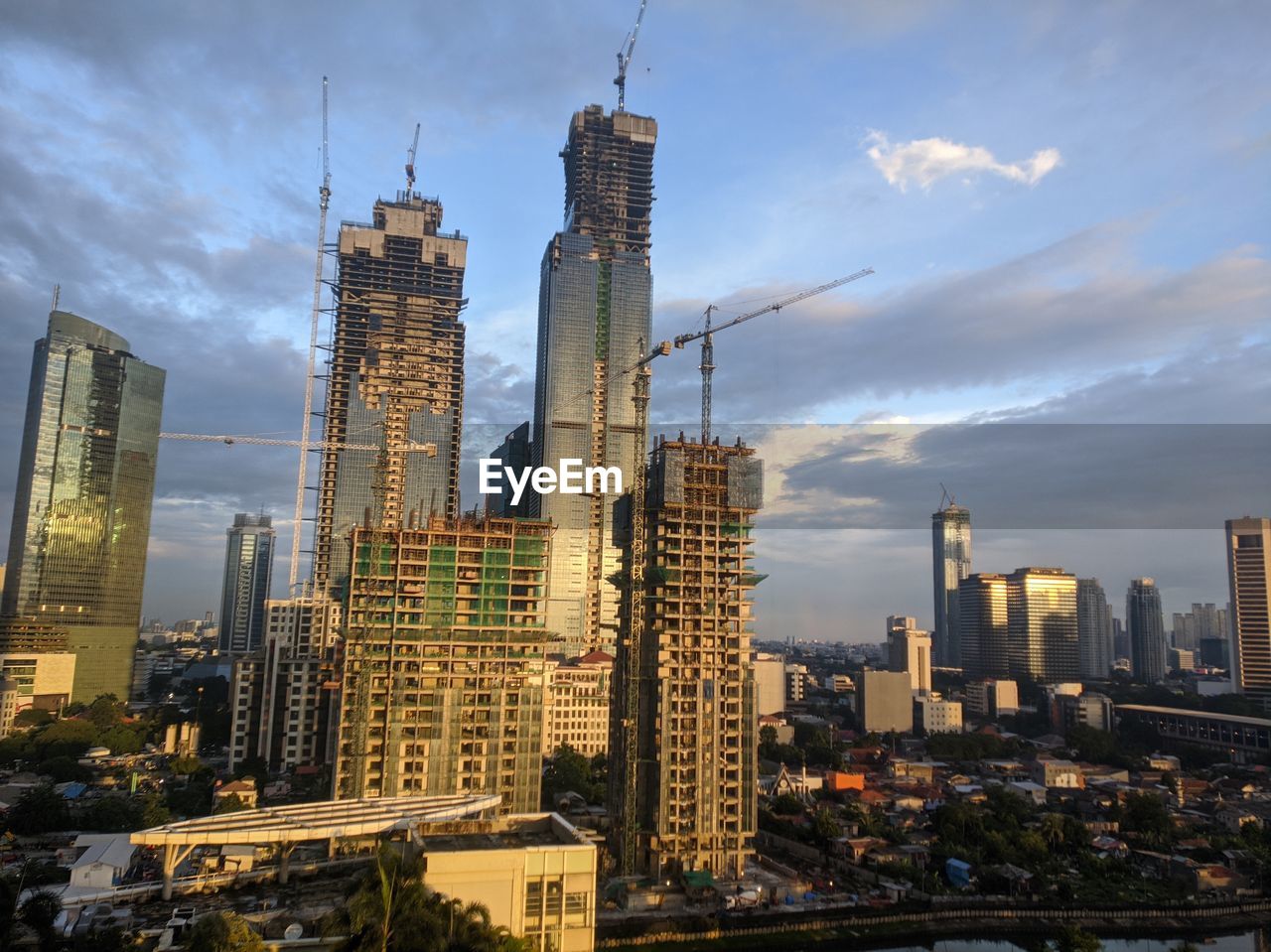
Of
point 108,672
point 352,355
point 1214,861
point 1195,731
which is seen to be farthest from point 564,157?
point 1214,861

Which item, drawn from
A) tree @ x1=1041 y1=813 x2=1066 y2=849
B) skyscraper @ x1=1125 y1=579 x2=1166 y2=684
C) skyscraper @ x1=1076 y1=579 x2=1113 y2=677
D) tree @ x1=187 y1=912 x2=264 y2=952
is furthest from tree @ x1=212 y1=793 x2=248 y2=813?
skyscraper @ x1=1125 y1=579 x2=1166 y2=684

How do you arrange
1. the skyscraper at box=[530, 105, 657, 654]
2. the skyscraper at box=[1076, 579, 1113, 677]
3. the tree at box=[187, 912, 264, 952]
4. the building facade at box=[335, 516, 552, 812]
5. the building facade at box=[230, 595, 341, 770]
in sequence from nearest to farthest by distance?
the tree at box=[187, 912, 264, 952]
the building facade at box=[335, 516, 552, 812]
the building facade at box=[230, 595, 341, 770]
the skyscraper at box=[530, 105, 657, 654]
the skyscraper at box=[1076, 579, 1113, 677]

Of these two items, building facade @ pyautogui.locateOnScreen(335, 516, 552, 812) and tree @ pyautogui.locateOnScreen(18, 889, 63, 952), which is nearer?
tree @ pyautogui.locateOnScreen(18, 889, 63, 952)

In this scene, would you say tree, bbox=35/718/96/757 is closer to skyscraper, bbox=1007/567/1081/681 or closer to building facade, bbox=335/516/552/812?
building facade, bbox=335/516/552/812

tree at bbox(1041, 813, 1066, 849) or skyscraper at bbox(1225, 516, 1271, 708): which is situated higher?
skyscraper at bbox(1225, 516, 1271, 708)

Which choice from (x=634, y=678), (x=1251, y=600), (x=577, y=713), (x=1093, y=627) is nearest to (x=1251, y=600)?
(x=1251, y=600)

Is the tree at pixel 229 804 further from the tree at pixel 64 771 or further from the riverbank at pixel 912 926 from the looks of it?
the riverbank at pixel 912 926

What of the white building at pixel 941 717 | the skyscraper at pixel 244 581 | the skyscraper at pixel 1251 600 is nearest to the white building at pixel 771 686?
the white building at pixel 941 717
